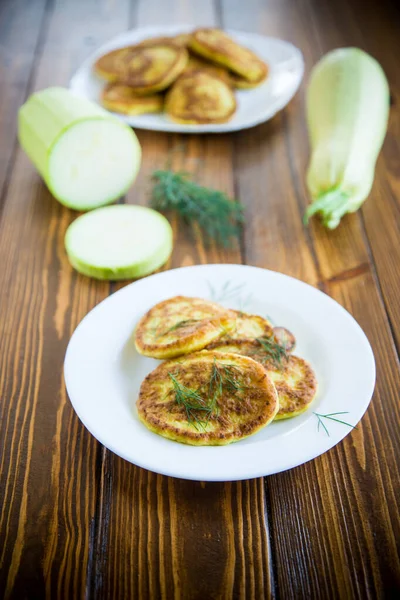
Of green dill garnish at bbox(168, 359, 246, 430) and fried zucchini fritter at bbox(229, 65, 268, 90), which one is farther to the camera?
fried zucchini fritter at bbox(229, 65, 268, 90)

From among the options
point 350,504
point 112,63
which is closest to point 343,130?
point 112,63

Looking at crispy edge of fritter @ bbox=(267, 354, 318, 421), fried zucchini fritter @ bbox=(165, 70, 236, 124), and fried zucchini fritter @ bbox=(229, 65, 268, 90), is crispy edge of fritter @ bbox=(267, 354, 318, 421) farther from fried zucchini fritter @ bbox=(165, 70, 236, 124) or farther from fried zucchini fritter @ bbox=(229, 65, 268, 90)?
fried zucchini fritter @ bbox=(229, 65, 268, 90)

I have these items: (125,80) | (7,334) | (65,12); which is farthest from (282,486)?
(65,12)

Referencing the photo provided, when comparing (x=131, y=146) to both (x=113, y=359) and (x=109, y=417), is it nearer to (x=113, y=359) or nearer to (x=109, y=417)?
(x=113, y=359)

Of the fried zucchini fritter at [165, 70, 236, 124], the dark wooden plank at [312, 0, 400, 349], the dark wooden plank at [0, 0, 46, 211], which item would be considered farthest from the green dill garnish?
the fried zucchini fritter at [165, 70, 236, 124]

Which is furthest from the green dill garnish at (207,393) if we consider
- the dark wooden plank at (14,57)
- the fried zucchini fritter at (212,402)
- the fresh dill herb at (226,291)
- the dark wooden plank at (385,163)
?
the dark wooden plank at (14,57)

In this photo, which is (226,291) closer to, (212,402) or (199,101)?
(212,402)
